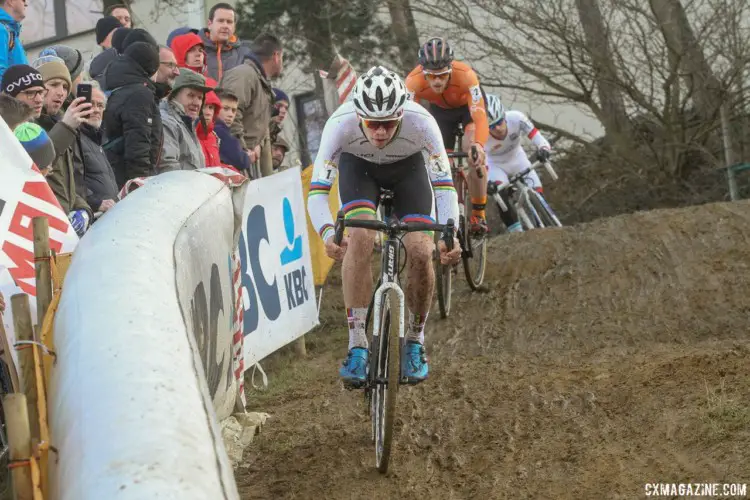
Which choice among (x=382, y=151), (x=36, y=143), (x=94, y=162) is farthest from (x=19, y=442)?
(x=94, y=162)

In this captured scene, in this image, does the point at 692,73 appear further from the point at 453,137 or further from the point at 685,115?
the point at 453,137

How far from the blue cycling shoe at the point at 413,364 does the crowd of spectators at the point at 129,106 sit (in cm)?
216

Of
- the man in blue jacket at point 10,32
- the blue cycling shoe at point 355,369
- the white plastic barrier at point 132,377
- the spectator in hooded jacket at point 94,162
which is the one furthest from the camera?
the man in blue jacket at point 10,32

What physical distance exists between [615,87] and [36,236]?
44.1 ft

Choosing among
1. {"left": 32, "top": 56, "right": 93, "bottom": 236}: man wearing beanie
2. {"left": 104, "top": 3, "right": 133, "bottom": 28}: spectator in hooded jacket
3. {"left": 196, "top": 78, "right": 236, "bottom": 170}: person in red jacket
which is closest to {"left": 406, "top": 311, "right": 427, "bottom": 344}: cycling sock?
{"left": 32, "top": 56, "right": 93, "bottom": 236}: man wearing beanie

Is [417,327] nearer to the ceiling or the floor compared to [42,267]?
nearer to the floor

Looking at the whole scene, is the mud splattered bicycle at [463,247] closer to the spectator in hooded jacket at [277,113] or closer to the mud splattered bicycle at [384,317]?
the spectator in hooded jacket at [277,113]

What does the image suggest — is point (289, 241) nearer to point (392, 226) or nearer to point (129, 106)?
point (129, 106)

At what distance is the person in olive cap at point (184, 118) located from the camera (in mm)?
8211

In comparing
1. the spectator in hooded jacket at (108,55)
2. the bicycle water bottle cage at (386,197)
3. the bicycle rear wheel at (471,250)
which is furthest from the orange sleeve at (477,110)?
the spectator in hooded jacket at (108,55)

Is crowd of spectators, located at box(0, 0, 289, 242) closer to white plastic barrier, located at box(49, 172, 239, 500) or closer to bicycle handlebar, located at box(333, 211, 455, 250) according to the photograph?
bicycle handlebar, located at box(333, 211, 455, 250)

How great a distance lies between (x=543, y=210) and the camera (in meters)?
13.1

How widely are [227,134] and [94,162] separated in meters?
2.71

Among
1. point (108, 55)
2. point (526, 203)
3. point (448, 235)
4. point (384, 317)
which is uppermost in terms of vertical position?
point (108, 55)
